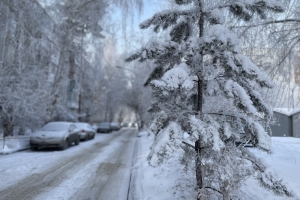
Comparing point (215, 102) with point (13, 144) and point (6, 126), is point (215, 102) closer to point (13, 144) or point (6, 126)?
point (13, 144)

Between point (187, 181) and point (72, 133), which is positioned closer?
point (187, 181)

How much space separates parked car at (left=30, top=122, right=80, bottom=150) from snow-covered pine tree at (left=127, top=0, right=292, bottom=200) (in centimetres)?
1043

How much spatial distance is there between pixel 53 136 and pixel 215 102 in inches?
430

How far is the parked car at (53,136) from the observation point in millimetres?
13125

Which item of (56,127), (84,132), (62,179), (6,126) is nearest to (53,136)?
(56,127)

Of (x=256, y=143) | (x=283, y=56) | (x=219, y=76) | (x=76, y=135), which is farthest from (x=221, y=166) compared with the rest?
(x=76, y=135)

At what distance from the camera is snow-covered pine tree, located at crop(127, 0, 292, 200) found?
370 cm

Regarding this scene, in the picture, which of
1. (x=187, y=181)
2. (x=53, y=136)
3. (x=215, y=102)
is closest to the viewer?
(x=215, y=102)

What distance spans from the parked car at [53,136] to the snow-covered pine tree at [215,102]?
1043 centimetres

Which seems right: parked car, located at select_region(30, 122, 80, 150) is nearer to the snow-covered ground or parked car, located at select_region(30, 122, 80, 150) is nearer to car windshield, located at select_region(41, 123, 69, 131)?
car windshield, located at select_region(41, 123, 69, 131)

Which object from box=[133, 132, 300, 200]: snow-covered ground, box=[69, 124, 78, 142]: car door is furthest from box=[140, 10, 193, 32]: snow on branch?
box=[69, 124, 78, 142]: car door

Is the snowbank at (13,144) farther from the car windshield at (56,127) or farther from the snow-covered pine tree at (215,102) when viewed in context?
the snow-covered pine tree at (215,102)

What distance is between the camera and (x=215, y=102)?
4.94 meters

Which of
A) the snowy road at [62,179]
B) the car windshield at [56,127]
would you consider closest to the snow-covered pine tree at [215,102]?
the snowy road at [62,179]
